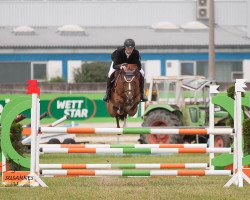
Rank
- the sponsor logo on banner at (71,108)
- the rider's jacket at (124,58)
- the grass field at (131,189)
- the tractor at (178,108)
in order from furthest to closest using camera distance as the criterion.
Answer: the sponsor logo on banner at (71,108) → the tractor at (178,108) → the rider's jacket at (124,58) → the grass field at (131,189)

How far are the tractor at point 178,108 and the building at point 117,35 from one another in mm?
27047

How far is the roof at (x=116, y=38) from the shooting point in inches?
2237

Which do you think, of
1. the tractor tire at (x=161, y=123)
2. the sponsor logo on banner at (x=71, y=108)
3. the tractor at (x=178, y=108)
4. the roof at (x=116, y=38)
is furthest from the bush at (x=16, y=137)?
the roof at (x=116, y=38)

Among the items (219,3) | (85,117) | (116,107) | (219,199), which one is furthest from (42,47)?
(219,199)

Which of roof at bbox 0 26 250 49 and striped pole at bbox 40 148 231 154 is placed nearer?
striped pole at bbox 40 148 231 154

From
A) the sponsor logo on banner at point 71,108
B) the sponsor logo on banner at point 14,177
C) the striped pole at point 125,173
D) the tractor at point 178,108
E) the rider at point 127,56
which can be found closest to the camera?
the striped pole at point 125,173

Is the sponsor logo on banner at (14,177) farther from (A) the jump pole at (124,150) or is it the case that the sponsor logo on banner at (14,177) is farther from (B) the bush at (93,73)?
(B) the bush at (93,73)

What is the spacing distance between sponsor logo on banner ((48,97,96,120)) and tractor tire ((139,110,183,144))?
13.3 ft

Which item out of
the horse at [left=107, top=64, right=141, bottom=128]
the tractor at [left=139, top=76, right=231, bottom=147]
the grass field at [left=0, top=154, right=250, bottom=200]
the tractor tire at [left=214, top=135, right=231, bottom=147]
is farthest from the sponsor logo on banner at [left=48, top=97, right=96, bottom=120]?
the grass field at [left=0, top=154, right=250, bottom=200]

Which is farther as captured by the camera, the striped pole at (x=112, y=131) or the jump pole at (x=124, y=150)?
the jump pole at (x=124, y=150)

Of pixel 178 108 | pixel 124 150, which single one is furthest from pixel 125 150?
pixel 178 108

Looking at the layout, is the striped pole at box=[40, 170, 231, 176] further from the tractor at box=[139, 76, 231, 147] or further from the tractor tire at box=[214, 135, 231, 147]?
the tractor at box=[139, 76, 231, 147]

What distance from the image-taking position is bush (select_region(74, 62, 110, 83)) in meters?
53.2

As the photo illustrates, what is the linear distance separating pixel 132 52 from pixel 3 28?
4601cm
